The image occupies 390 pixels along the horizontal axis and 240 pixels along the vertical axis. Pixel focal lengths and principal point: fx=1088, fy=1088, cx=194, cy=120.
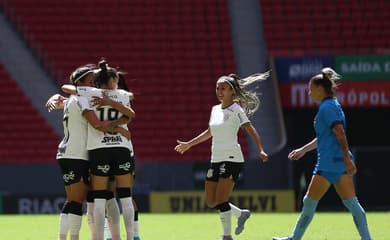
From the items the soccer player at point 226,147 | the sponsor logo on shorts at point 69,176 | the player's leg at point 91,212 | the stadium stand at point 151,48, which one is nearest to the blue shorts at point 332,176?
the soccer player at point 226,147

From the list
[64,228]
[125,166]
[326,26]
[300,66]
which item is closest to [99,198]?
[125,166]

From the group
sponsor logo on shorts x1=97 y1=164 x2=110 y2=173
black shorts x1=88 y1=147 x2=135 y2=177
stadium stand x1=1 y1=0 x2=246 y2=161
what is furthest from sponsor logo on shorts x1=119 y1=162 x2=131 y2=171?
stadium stand x1=1 y1=0 x2=246 y2=161

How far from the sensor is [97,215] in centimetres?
1098

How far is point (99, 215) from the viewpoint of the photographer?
36.0ft

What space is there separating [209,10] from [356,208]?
18991 millimetres

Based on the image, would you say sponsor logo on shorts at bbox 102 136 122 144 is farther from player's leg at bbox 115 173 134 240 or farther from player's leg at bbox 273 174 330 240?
player's leg at bbox 273 174 330 240

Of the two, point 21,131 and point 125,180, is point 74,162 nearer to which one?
point 125,180

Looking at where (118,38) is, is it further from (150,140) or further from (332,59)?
(332,59)

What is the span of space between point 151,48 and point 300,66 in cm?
460

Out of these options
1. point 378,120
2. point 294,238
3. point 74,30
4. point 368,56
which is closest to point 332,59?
point 368,56

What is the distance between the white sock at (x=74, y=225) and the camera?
11156 millimetres

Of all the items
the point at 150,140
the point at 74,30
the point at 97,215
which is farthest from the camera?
the point at 74,30

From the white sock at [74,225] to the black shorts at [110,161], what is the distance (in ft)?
1.72

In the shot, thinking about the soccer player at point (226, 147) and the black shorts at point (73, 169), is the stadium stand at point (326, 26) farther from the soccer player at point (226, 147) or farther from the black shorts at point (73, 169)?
the black shorts at point (73, 169)
